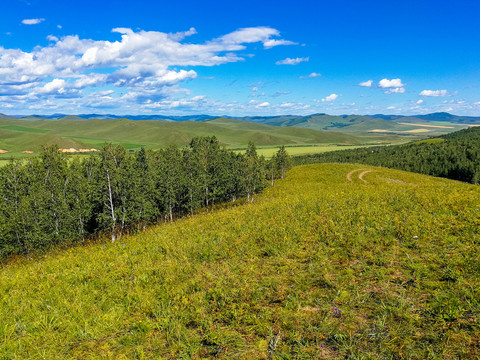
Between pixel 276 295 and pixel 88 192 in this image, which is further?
pixel 88 192

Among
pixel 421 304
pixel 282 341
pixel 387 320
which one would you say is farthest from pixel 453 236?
pixel 282 341

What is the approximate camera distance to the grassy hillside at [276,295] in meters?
5.69

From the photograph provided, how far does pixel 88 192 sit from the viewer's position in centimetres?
4912

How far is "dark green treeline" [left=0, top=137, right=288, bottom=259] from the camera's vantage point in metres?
39.9

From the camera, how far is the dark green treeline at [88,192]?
39.9m

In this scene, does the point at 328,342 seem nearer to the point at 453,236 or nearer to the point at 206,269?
the point at 206,269

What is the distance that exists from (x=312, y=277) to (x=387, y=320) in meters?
2.42

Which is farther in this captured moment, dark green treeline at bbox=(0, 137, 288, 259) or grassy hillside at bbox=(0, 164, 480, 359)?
dark green treeline at bbox=(0, 137, 288, 259)

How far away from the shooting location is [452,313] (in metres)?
5.79

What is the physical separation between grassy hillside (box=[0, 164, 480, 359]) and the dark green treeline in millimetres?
29081

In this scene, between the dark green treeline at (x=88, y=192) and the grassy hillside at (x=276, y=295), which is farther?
the dark green treeline at (x=88, y=192)

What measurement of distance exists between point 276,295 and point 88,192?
5155 centimetres

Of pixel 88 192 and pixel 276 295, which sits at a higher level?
pixel 276 295

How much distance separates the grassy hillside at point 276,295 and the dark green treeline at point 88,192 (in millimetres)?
29081
